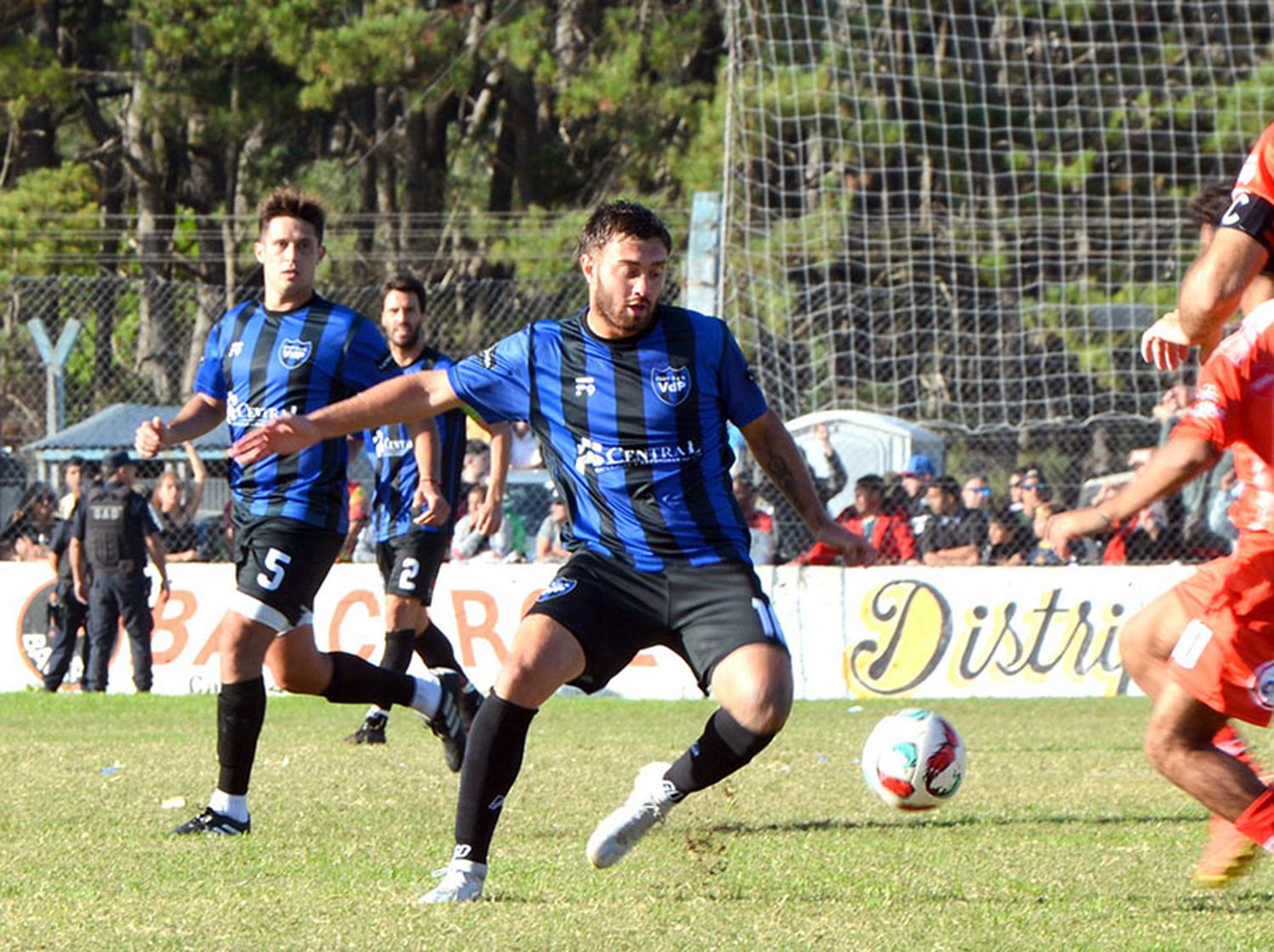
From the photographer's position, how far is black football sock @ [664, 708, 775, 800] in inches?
225

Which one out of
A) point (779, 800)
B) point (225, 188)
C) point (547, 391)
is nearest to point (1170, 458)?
point (547, 391)

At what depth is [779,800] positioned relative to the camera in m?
8.43

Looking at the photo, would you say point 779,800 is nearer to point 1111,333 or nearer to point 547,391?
point 547,391

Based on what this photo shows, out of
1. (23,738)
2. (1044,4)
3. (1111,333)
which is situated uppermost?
(1044,4)

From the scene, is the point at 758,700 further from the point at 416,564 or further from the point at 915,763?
the point at 416,564

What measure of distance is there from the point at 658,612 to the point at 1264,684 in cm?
167

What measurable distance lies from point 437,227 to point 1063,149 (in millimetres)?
12571

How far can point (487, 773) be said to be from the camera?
18.9 ft

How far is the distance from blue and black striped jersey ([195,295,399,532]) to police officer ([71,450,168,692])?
8.40 metres

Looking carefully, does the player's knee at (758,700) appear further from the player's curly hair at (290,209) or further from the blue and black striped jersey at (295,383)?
the player's curly hair at (290,209)

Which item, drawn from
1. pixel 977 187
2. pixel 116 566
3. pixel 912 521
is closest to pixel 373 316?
pixel 977 187

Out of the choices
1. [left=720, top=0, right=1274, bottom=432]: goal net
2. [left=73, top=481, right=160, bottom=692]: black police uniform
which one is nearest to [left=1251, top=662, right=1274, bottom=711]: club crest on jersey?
[left=73, top=481, right=160, bottom=692]: black police uniform

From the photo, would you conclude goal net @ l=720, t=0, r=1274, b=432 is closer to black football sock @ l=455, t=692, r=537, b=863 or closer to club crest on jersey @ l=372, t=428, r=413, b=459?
club crest on jersey @ l=372, t=428, r=413, b=459

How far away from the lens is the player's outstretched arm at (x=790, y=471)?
5.97m
